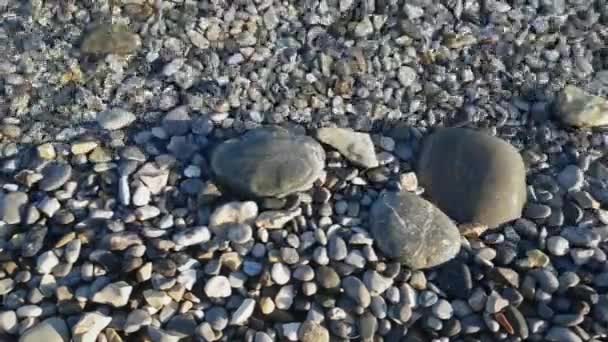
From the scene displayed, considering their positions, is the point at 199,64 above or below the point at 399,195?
above

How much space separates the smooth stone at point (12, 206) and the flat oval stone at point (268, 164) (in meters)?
0.57

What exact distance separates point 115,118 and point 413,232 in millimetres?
1018

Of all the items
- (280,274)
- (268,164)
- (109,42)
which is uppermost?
(109,42)

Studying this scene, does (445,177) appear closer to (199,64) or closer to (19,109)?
(199,64)

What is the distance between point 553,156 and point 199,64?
49.2 inches

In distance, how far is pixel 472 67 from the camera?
2627mm

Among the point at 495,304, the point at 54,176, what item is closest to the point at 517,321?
the point at 495,304

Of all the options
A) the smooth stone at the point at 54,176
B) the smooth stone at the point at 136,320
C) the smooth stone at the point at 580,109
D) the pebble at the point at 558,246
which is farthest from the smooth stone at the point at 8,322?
the smooth stone at the point at 580,109

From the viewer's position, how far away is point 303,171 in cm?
216

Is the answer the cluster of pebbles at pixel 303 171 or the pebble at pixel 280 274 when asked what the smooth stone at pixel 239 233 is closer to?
the cluster of pebbles at pixel 303 171

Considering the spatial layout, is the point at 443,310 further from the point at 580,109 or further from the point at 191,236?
the point at 580,109

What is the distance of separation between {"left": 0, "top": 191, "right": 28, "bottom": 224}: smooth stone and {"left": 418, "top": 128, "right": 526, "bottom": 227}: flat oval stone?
48.4 inches

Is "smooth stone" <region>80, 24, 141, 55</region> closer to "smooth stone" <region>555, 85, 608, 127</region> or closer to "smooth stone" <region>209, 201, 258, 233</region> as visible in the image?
"smooth stone" <region>209, 201, 258, 233</region>

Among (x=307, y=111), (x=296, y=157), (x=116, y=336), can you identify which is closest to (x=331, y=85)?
(x=307, y=111)
